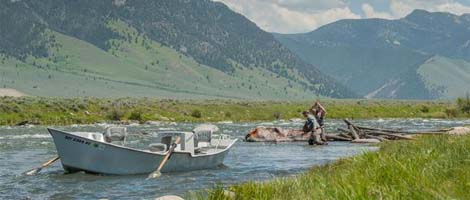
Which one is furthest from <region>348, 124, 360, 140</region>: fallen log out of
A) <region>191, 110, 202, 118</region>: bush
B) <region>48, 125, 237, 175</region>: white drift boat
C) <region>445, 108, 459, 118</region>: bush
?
<region>445, 108, 459, 118</region>: bush

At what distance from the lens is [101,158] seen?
2711 centimetres

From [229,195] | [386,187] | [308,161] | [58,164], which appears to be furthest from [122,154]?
[386,187]

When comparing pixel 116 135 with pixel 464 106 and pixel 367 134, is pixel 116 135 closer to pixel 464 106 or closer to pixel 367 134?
pixel 367 134

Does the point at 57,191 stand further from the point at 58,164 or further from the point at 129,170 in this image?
the point at 58,164

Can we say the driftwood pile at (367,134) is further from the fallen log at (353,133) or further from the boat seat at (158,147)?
the boat seat at (158,147)

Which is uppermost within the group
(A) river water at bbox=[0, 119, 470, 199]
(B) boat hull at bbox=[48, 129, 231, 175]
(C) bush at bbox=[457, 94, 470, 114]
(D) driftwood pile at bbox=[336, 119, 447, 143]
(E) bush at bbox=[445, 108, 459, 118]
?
(C) bush at bbox=[457, 94, 470, 114]

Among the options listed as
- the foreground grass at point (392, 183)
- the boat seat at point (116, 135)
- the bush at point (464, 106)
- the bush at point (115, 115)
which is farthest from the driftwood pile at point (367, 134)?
the bush at point (464, 106)

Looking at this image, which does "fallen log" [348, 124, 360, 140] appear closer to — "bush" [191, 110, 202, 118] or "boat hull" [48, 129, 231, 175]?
"boat hull" [48, 129, 231, 175]

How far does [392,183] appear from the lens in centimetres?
1105

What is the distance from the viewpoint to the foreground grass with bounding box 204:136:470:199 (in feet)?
31.9

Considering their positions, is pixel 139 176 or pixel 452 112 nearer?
pixel 139 176

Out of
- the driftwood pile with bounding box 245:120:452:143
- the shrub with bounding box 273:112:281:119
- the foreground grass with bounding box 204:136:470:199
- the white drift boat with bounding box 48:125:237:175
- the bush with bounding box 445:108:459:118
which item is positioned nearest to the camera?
the foreground grass with bounding box 204:136:470:199

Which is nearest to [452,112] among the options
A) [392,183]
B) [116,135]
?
[116,135]

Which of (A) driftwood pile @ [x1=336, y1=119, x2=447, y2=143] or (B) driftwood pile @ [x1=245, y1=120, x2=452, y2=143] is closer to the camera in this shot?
(A) driftwood pile @ [x1=336, y1=119, x2=447, y2=143]
